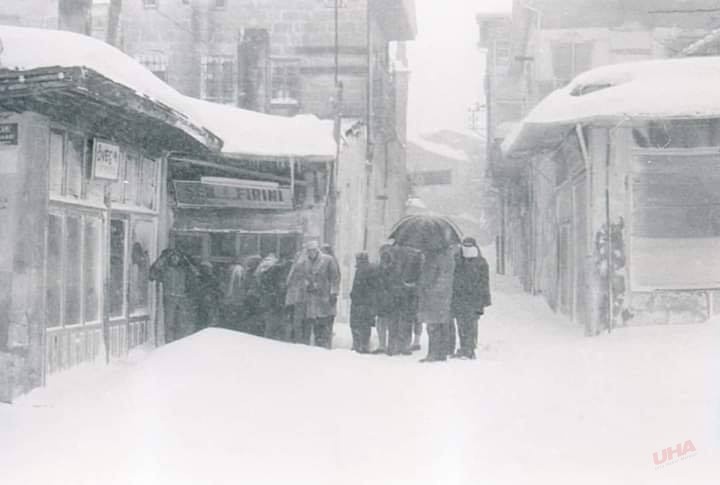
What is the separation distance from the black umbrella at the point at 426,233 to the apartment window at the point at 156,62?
741 centimetres

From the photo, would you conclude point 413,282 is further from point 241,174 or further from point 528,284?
point 528,284

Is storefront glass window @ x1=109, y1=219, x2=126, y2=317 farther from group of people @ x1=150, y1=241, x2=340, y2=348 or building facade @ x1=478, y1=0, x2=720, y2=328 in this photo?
building facade @ x1=478, y1=0, x2=720, y2=328

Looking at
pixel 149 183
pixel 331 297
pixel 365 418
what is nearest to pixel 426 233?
pixel 331 297

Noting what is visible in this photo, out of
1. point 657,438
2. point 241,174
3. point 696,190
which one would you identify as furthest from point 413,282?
point 657,438

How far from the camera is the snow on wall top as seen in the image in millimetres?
5961

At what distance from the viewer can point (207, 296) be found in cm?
968

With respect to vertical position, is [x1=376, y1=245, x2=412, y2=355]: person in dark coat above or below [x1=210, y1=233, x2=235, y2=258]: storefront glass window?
below

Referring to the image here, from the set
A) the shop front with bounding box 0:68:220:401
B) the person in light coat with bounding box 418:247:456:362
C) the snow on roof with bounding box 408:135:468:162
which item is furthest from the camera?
the snow on roof with bounding box 408:135:468:162

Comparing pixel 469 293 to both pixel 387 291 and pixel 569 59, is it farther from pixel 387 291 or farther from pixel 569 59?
pixel 569 59

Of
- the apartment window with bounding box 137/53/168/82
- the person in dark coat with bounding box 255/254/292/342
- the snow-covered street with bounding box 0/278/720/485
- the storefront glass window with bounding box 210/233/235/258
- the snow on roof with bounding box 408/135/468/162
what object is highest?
the apartment window with bounding box 137/53/168/82

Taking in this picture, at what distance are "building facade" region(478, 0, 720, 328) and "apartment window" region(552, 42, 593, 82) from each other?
2cm

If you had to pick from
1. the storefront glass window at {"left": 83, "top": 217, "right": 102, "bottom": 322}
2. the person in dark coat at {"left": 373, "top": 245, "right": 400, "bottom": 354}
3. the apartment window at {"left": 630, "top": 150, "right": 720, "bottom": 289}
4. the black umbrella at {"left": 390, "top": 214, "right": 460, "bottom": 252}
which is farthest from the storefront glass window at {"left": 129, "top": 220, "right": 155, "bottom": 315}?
the apartment window at {"left": 630, "top": 150, "right": 720, "bottom": 289}

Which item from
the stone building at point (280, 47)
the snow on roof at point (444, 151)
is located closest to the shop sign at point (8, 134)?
the stone building at point (280, 47)

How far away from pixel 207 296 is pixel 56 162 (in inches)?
116
